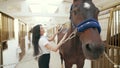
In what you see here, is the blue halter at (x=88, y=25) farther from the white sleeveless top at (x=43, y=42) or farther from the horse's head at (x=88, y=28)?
the white sleeveless top at (x=43, y=42)

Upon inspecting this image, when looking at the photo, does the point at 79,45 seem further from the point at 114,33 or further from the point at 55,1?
the point at 55,1

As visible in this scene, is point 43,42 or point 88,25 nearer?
point 88,25

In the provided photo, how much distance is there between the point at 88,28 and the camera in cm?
174

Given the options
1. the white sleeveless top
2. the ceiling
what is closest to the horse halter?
the white sleeveless top

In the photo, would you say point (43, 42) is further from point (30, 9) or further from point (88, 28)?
point (30, 9)

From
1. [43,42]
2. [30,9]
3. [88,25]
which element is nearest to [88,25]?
[88,25]

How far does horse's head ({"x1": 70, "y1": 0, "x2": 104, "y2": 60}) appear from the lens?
63.3 inches

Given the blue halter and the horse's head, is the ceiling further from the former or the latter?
the blue halter

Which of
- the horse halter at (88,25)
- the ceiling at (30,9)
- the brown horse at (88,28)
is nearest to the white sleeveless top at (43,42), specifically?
the brown horse at (88,28)

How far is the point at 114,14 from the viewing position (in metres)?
2.46

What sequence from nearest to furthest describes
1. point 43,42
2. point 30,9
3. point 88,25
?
point 88,25 < point 43,42 < point 30,9

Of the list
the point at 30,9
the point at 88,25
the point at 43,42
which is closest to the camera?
the point at 88,25

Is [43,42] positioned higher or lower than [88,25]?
lower

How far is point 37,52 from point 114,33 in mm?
1364
